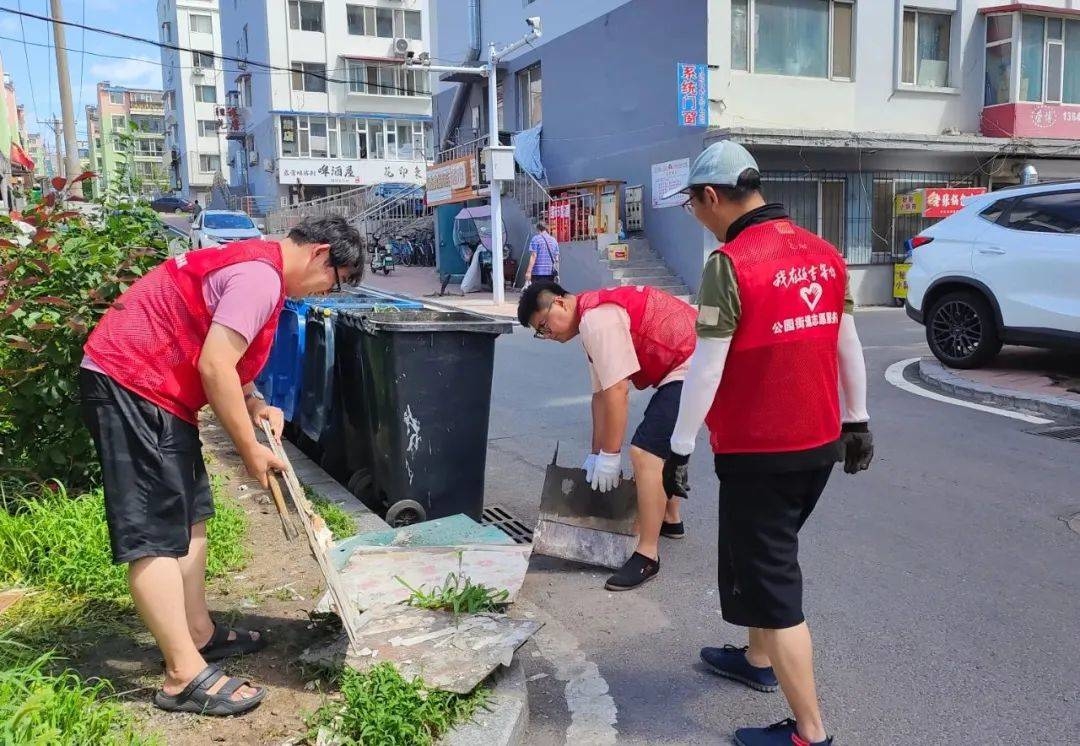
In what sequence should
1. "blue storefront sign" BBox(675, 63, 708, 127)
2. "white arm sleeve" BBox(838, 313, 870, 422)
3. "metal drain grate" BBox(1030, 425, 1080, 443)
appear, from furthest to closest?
1. "blue storefront sign" BBox(675, 63, 708, 127)
2. "metal drain grate" BBox(1030, 425, 1080, 443)
3. "white arm sleeve" BBox(838, 313, 870, 422)

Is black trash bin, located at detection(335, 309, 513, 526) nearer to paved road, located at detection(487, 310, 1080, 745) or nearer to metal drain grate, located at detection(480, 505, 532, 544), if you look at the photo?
metal drain grate, located at detection(480, 505, 532, 544)

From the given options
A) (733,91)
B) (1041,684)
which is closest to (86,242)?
(1041,684)

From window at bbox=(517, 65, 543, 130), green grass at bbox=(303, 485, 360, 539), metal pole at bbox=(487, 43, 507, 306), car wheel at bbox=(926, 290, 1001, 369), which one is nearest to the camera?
green grass at bbox=(303, 485, 360, 539)

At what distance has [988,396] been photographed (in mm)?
7965

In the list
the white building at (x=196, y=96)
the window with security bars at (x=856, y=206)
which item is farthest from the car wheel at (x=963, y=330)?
the white building at (x=196, y=96)

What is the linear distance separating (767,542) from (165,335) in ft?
6.41

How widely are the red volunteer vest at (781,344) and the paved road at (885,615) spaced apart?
107 cm

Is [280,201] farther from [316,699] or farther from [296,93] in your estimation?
[316,699]

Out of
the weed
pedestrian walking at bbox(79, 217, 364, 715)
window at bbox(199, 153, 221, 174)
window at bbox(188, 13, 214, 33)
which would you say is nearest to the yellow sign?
the weed

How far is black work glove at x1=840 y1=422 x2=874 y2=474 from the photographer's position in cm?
301

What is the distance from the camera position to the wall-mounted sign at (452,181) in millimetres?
20188

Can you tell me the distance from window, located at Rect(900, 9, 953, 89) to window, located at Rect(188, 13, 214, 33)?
5783 centimetres

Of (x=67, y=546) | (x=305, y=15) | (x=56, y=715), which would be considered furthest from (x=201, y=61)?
(x=56, y=715)

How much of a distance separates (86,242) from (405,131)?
44455 mm
